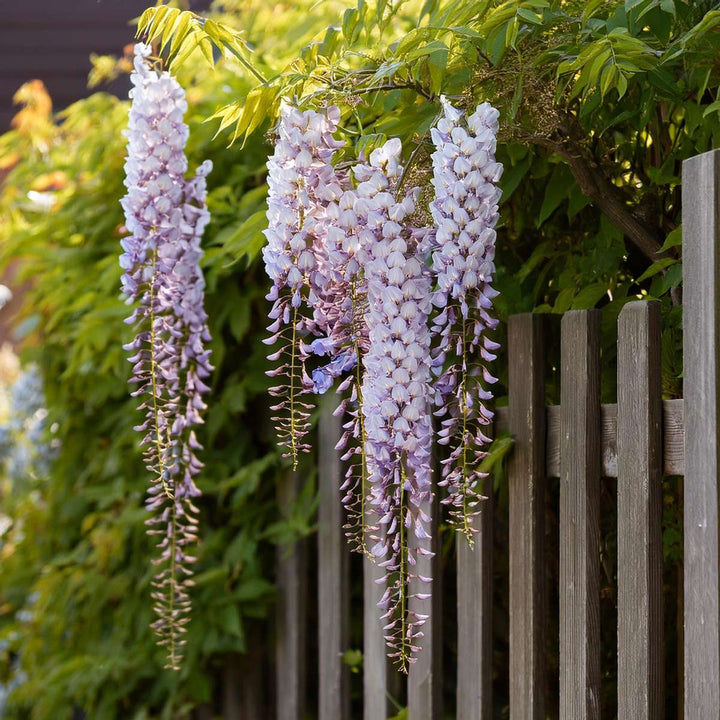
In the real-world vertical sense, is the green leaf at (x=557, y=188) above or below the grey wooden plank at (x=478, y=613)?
above

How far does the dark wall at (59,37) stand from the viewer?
6277 millimetres

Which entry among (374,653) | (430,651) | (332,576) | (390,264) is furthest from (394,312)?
(332,576)

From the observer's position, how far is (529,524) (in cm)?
173

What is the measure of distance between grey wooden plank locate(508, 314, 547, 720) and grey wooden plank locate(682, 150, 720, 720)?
1.34ft

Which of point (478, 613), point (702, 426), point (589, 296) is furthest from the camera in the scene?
point (478, 613)

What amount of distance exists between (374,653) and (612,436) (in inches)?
37.3

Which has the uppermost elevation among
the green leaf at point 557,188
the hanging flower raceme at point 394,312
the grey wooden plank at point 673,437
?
the green leaf at point 557,188

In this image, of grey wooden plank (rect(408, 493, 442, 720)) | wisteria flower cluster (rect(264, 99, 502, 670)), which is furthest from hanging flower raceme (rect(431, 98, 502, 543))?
grey wooden plank (rect(408, 493, 442, 720))

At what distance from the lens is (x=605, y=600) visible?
1.96m

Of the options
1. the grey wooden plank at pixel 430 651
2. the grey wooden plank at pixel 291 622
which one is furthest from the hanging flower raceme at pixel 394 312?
the grey wooden plank at pixel 291 622

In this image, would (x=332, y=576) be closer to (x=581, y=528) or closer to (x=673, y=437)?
(x=581, y=528)

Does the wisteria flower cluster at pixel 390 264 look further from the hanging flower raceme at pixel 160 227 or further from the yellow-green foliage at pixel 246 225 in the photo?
the hanging flower raceme at pixel 160 227

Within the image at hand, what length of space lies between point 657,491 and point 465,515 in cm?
28

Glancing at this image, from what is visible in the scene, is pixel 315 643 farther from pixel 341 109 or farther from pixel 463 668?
pixel 341 109
